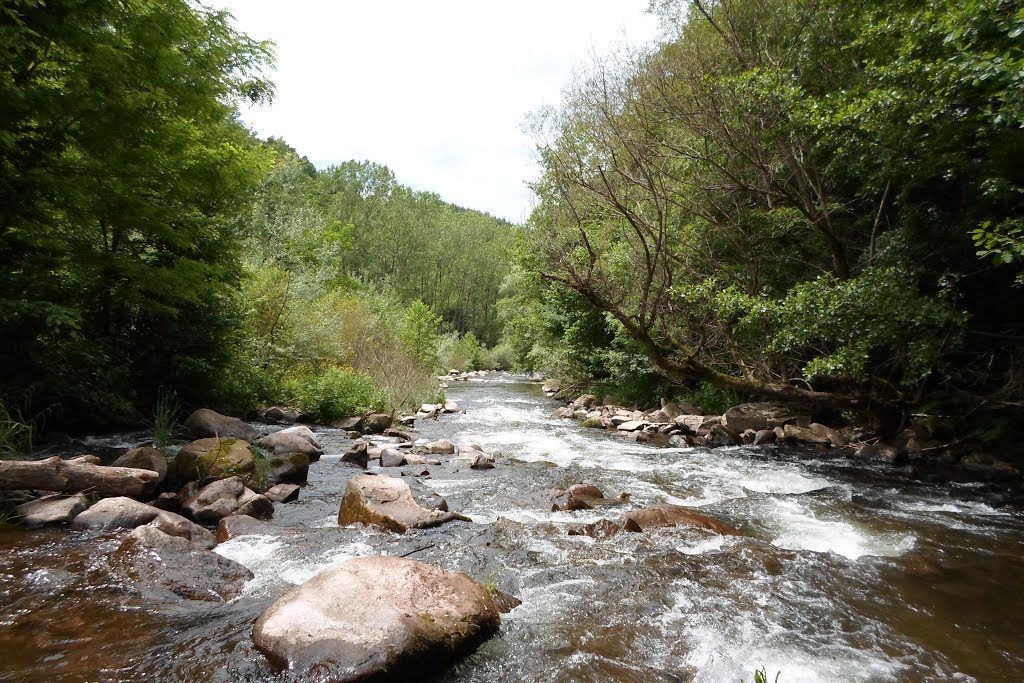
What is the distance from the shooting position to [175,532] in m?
5.28

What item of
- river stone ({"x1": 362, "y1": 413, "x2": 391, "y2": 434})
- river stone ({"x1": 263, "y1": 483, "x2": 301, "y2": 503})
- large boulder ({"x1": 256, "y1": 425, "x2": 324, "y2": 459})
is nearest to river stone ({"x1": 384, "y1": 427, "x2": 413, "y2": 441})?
river stone ({"x1": 362, "y1": 413, "x2": 391, "y2": 434})

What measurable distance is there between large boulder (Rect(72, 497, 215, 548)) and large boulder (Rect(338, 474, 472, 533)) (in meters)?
1.47

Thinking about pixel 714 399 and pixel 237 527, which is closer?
pixel 237 527

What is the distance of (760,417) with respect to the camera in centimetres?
1377

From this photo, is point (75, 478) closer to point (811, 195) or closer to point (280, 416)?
point (280, 416)

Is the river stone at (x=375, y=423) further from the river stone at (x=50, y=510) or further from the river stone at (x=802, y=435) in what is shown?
the river stone at (x=802, y=435)

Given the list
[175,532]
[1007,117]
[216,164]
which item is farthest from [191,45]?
[1007,117]

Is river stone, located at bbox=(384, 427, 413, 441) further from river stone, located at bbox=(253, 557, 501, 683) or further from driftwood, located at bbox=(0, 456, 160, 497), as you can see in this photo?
river stone, located at bbox=(253, 557, 501, 683)

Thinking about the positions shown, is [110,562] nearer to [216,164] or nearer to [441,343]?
[216,164]

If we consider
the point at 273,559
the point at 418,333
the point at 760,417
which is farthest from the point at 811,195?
the point at 418,333

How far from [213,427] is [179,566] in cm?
598

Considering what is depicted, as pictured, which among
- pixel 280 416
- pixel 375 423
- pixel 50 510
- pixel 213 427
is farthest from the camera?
pixel 375 423

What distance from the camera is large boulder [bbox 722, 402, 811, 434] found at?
13.6 meters

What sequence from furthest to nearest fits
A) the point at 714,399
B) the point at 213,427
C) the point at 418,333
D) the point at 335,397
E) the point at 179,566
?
1. the point at 418,333
2. the point at 714,399
3. the point at 335,397
4. the point at 213,427
5. the point at 179,566
